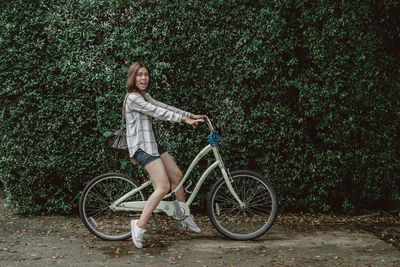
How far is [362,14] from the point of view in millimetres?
5551

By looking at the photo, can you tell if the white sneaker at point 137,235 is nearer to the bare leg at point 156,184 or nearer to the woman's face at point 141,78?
the bare leg at point 156,184

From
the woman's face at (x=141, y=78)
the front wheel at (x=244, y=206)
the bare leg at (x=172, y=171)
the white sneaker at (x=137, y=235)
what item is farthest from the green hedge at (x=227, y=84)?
the white sneaker at (x=137, y=235)

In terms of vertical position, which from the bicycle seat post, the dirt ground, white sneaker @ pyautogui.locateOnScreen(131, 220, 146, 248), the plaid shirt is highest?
the plaid shirt

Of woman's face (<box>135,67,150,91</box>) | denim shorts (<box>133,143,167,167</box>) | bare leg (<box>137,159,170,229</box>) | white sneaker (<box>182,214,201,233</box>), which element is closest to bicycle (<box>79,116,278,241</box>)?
white sneaker (<box>182,214,201,233</box>)

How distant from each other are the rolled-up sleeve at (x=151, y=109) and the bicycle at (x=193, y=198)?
0.42m

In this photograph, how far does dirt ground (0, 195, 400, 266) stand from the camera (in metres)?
4.45

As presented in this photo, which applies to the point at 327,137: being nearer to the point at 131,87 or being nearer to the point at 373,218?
the point at 373,218

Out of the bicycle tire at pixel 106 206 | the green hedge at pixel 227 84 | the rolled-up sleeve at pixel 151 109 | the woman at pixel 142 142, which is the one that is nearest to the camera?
the rolled-up sleeve at pixel 151 109

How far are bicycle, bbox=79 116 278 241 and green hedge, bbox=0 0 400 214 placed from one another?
492mm

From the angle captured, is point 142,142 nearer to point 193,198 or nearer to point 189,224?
point 193,198

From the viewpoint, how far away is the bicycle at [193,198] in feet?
16.5

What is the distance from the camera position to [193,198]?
5.14 metres

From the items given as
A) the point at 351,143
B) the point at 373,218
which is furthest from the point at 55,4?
the point at 373,218

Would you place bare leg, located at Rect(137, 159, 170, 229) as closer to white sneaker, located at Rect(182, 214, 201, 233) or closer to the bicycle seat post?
the bicycle seat post
